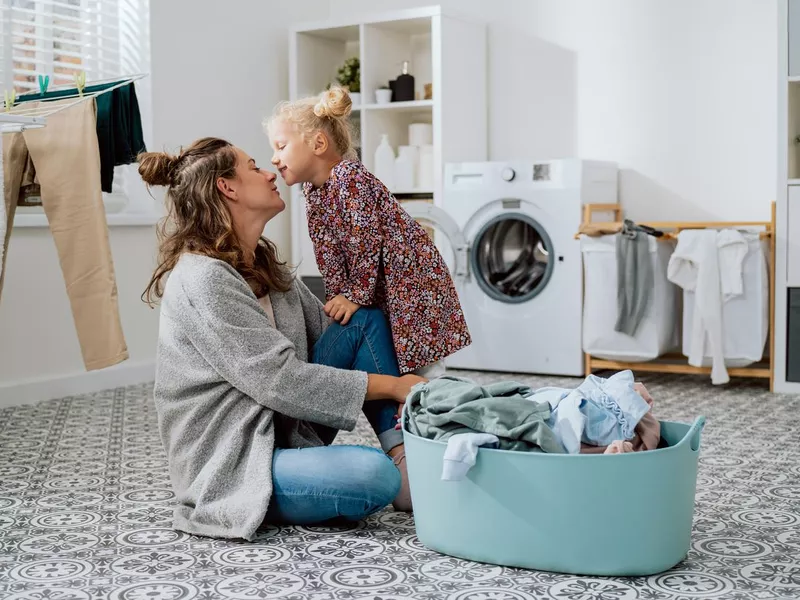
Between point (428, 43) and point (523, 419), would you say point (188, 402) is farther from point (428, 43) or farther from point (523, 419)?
point (428, 43)

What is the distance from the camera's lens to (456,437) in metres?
1.72

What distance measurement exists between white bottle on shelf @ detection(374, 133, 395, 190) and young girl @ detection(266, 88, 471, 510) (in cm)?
230

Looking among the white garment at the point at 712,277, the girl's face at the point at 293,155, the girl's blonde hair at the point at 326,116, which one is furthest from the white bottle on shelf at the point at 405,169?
the girl's face at the point at 293,155

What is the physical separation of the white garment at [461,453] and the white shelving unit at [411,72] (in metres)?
2.87

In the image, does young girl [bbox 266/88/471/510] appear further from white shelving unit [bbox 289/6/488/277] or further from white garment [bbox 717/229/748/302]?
white shelving unit [bbox 289/6/488/277]

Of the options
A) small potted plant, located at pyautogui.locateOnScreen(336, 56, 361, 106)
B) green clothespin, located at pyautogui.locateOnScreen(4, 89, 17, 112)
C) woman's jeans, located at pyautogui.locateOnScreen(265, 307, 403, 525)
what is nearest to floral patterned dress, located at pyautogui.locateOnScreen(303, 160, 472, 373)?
woman's jeans, located at pyautogui.locateOnScreen(265, 307, 403, 525)

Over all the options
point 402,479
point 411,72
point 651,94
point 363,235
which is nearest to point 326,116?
point 363,235

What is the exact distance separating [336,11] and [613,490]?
4.29 metres

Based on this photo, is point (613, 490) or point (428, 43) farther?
point (428, 43)

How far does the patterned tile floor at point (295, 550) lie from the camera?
167 cm

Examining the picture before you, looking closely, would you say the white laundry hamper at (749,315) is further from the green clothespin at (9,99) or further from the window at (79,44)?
the green clothespin at (9,99)

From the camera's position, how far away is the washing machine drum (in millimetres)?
4434

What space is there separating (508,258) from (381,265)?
7.41ft

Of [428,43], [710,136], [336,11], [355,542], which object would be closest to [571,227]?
[710,136]
